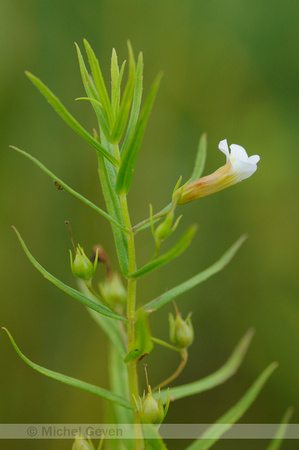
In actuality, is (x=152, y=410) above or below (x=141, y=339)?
below

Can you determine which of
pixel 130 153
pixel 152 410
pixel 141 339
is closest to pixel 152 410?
pixel 152 410

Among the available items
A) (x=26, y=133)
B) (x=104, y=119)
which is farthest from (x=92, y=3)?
(x=104, y=119)

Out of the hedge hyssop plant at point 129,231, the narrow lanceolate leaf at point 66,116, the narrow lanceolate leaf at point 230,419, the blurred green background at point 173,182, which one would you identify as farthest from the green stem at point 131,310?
the blurred green background at point 173,182

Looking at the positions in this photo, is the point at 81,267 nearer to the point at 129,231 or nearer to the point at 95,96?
the point at 129,231

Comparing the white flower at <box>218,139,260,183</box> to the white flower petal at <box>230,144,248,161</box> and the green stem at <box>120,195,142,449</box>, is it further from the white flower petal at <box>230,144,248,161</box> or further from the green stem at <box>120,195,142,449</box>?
the green stem at <box>120,195,142,449</box>

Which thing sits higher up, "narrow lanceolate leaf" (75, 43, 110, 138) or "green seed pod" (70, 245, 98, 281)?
"narrow lanceolate leaf" (75, 43, 110, 138)

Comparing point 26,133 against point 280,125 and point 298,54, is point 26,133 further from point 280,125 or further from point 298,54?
point 298,54

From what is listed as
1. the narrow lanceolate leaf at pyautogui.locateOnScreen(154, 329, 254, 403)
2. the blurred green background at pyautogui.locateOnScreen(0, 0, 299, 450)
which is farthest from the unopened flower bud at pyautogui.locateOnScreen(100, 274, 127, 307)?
the blurred green background at pyautogui.locateOnScreen(0, 0, 299, 450)

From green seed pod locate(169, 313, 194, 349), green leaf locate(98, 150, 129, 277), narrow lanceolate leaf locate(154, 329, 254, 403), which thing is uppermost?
green leaf locate(98, 150, 129, 277)
